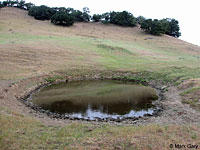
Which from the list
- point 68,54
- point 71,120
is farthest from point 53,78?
point 71,120

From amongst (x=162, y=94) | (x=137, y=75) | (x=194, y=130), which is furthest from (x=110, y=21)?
(x=194, y=130)

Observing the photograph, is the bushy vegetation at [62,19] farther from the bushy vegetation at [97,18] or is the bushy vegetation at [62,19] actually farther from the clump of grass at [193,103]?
the clump of grass at [193,103]

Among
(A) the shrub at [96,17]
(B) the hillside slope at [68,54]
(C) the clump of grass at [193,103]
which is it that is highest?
(A) the shrub at [96,17]

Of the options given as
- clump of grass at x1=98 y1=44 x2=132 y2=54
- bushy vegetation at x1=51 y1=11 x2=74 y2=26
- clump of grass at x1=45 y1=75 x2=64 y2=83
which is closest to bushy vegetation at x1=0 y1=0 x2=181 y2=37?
bushy vegetation at x1=51 y1=11 x2=74 y2=26

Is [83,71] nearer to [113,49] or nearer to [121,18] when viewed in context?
[113,49]

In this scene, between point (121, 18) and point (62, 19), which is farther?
point (121, 18)

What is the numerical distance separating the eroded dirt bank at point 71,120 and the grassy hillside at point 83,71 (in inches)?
7.8

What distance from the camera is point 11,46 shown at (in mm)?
36688

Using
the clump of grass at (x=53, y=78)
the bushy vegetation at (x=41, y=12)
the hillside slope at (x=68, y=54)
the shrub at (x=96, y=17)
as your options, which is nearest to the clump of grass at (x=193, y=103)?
the hillside slope at (x=68, y=54)

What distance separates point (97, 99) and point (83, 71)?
11.5 m

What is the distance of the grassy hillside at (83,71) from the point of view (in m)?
9.11

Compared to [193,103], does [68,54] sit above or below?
above

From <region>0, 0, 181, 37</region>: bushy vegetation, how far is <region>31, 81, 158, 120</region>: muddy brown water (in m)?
42.2

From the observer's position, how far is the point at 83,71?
104 feet
